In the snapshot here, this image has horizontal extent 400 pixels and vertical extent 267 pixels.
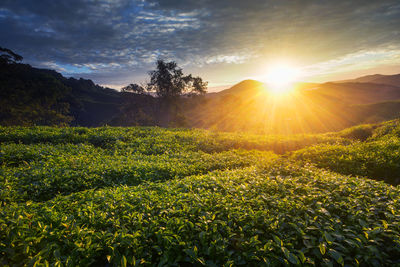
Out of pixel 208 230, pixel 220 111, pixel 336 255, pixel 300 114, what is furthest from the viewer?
pixel 220 111

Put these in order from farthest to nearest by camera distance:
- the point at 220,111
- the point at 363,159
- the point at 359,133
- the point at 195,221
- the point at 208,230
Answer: the point at 220,111
the point at 359,133
the point at 363,159
the point at 195,221
the point at 208,230

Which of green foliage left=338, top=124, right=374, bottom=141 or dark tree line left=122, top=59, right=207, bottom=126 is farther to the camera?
dark tree line left=122, top=59, right=207, bottom=126

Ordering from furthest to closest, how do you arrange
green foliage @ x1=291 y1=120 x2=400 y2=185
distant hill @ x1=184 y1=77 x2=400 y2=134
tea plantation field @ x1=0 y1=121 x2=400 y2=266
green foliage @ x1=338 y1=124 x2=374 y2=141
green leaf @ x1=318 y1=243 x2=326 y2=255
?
1. distant hill @ x1=184 y1=77 x2=400 y2=134
2. green foliage @ x1=338 y1=124 x2=374 y2=141
3. green foliage @ x1=291 y1=120 x2=400 y2=185
4. tea plantation field @ x1=0 y1=121 x2=400 y2=266
5. green leaf @ x1=318 y1=243 x2=326 y2=255

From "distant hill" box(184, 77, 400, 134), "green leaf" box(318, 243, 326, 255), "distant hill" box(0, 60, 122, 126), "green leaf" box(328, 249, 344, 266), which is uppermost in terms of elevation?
"distant hill" box(0, 60, 122, 126)

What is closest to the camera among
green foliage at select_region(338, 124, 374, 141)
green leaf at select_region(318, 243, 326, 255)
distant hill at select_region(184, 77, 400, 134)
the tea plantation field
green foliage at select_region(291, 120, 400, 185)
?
green leaf at select_region(318, 243, 326, 255)

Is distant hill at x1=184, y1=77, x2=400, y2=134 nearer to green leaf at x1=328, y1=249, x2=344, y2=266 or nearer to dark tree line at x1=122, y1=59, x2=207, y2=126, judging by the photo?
dark tree line at x1=122, y1=59, x2=207, y2=126

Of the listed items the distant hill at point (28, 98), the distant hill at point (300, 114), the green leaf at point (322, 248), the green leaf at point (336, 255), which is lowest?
the distant hill at point (300, 114)

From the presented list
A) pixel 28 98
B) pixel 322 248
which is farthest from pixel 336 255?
pixel 28 98

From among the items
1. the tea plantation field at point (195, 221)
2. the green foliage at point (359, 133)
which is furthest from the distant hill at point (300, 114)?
the tea plantation field at point (195, 221)

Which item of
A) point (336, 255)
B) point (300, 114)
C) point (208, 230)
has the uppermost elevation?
point (208, 230)

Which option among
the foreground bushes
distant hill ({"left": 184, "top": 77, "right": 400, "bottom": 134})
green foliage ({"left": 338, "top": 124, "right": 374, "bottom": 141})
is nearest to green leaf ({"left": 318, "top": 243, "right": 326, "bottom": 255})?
the foreground bushes

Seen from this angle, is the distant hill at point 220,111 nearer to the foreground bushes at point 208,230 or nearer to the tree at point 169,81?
the tree at point 169,81

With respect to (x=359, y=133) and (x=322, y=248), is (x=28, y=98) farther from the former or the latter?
(x=359, y=133)

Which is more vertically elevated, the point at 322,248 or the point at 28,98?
the point at 28,98
